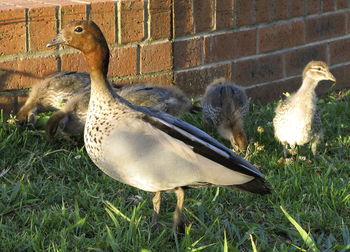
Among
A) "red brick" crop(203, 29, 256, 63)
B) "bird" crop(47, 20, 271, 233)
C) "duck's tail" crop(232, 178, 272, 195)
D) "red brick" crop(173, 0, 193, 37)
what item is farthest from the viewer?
"red brick" crop(203, 29, 256, 63)

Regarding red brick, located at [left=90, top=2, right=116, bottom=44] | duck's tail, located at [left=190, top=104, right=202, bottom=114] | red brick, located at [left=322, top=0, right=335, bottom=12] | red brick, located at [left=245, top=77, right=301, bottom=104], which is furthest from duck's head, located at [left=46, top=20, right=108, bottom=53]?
red brick, located at [left=322, top=0, right=335, bottom=12]

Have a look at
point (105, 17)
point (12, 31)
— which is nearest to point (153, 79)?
point (105, 17)

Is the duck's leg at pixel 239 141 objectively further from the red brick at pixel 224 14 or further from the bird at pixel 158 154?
the bird at pixel 158 154

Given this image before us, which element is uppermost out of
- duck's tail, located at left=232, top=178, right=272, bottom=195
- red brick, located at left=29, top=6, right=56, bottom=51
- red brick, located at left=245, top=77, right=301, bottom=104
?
red brick, located at left=29, top=6, right=56, bottom=51

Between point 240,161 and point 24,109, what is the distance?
225cm

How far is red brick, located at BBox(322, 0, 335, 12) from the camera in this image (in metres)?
7.24

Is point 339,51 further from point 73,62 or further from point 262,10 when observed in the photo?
point 73,62

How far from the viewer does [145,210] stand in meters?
4.31

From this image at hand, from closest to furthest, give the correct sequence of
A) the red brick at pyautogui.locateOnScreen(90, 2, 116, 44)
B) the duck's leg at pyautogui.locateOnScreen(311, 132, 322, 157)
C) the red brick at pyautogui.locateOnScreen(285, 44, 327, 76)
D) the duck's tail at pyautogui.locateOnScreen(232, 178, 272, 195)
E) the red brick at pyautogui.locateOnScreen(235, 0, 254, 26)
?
the duck's tail at pyautogui.locateOnScreen(232, 178, 272, 195) < the duck's leg at pyautogui.locateOnScreen(311, 132, 322, 157) < the red brick at pyautogui.locateOnScreen(90, 2, 116, 44) < the red brick at pyautogui.locateOnScreen(235, 0, 254, 26) < the red brick at pyautogui.locateOnScreen(285, 44, 327, 76)

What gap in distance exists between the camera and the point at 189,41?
6.23 metres

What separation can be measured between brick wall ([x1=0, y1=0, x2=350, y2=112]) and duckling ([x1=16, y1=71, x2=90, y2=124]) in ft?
0.33

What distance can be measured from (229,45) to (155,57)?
0.82m

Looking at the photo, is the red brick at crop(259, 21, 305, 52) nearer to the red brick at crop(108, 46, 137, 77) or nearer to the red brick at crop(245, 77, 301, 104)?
the red brick at crop(245, 77, 301, 104)

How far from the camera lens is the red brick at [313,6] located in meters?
7.09
